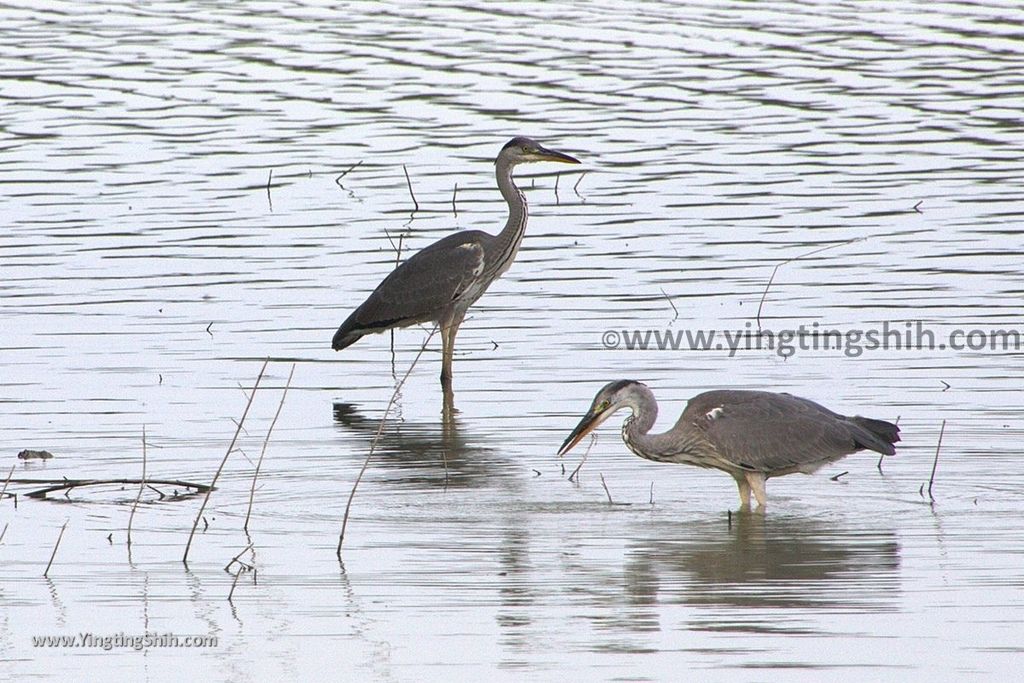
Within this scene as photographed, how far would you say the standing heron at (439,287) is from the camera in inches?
515

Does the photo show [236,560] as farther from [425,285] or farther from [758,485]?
[425,285]

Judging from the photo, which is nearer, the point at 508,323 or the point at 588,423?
the point at 588,423

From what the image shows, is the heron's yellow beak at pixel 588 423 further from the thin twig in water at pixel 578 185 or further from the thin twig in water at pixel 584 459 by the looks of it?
the thin twig in water at pixel 578 185

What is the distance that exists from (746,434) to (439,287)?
14.0ft

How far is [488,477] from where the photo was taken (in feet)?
33.3

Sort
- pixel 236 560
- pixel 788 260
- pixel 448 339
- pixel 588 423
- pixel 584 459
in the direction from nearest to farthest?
1. pixel 236 560
2. pixel 588 423
3. pixel 584 459
4. pixel 448 339
5. pixel 788 260

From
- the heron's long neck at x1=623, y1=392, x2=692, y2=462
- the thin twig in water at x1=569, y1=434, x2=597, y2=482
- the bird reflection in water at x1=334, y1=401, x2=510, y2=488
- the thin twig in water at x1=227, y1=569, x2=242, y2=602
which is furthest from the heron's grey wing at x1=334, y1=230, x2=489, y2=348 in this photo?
the thin twig in water at x1=227, y1=569, x2=242, y2=602

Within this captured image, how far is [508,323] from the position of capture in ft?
46.1

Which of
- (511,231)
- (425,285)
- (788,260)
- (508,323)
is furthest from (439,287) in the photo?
(788,260)

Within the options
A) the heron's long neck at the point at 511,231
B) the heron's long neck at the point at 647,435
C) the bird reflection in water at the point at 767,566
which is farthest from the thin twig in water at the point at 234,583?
the heron's long neck at the point at 511,231

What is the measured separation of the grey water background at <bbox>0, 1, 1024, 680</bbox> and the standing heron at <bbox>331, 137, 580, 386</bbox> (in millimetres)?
385

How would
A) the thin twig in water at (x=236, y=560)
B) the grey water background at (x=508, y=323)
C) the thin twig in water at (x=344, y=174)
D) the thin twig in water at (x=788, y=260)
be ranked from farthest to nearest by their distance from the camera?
the thin twig in water at (x=344, y=174), the thin twig in water at (x=788, y=260), the thin twig in water at (x=236, y=560), the grey water background at (x=508, y=323)

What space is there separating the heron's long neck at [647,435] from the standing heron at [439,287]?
3.42 m

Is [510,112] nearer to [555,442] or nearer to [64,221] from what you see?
[64,221]
